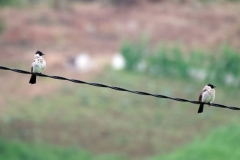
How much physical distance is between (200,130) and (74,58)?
2613 mm

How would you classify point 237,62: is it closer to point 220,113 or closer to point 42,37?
point 220,113

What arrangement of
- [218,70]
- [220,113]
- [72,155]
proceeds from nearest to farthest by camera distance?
[72,155] → [220,113] → [218,70]

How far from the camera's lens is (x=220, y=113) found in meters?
10.5

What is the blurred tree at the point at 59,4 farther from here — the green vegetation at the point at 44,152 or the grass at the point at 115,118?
the green vegetation at the point at 44,152

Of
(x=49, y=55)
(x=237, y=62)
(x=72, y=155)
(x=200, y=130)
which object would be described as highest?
(x=237, y=62)

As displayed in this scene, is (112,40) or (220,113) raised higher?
(112,40)

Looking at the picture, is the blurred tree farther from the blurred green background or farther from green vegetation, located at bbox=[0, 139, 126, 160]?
green vegetation, located at bbox=[0, 139, 126, 160]

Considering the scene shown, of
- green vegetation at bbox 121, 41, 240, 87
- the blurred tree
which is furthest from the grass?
the blurred tree

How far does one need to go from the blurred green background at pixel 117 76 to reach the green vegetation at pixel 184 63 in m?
0.02

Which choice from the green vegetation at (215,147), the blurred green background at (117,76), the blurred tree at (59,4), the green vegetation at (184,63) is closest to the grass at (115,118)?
the blurred green background at (117,76)

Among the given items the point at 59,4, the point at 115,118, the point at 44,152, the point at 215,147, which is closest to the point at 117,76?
the point at 115,118

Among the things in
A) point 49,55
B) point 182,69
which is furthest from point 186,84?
point 49,55

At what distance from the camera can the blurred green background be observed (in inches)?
388

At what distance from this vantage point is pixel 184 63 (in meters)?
11.4
